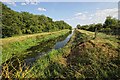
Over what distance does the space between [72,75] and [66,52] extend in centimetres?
1016

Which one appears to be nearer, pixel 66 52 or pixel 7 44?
pixel 66 52

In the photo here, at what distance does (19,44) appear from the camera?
34438mm

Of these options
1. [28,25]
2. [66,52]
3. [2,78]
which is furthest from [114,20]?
[2,78]

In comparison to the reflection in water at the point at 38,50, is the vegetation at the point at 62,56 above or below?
above

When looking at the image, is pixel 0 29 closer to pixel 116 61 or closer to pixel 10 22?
pixel 10 22

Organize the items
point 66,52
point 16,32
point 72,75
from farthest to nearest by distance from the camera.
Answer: point 16,32 → point 66,52 → point 72,75

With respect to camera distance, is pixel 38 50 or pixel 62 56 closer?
pixel 62 56

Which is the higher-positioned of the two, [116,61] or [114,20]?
[114,20]

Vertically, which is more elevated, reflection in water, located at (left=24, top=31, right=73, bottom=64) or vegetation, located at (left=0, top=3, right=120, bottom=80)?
vegetation, located at (left=0, top=3, right=120, bottom=80)

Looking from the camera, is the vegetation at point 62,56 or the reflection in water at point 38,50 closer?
the vegetation at point 62,56

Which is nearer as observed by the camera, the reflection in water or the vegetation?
the vegetation

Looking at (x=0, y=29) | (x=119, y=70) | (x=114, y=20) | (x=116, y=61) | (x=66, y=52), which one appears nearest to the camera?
(x=119, y=70)

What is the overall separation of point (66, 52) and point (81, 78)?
10.9 meters

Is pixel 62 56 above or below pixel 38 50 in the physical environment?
above
